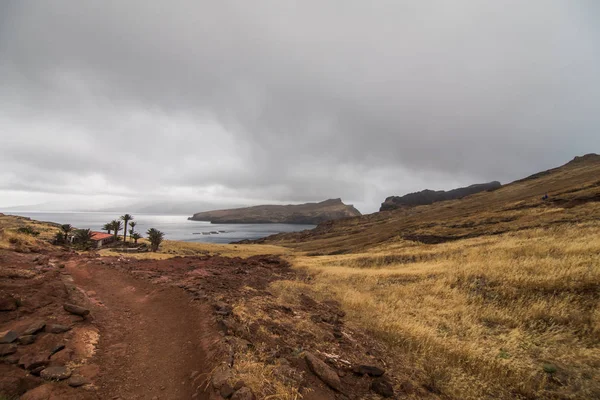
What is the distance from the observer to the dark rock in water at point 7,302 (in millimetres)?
8871

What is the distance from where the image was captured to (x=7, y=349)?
6605 millimetres

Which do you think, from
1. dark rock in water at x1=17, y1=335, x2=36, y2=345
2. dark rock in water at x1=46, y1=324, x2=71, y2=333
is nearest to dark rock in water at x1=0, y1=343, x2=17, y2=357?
dark rock in water at x1=17, y1=335, x2=36, y2=345

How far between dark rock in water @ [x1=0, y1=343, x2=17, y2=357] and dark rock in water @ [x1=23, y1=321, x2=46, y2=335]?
798mm

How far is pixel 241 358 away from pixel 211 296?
658 centimetres

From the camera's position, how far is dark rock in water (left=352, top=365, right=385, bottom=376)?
25.5 ft

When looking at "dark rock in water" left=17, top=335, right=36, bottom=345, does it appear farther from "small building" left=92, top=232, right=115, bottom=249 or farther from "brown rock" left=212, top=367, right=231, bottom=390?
"small building" left=92, top=232, right=115, bottom=249

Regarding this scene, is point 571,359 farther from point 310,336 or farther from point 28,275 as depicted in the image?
point 28,275

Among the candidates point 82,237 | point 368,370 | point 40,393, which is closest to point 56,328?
point 40,393

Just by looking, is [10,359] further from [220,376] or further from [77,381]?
[220,376]

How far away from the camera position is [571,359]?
28.2ft

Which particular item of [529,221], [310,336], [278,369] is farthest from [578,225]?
[278,369]

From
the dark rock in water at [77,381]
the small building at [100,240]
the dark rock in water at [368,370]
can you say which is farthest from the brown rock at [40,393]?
the small building at [100,240]

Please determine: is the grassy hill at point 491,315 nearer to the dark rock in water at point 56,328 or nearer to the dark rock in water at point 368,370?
the dark rock in water at point 368,370

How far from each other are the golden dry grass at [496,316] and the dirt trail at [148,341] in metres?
6.88
